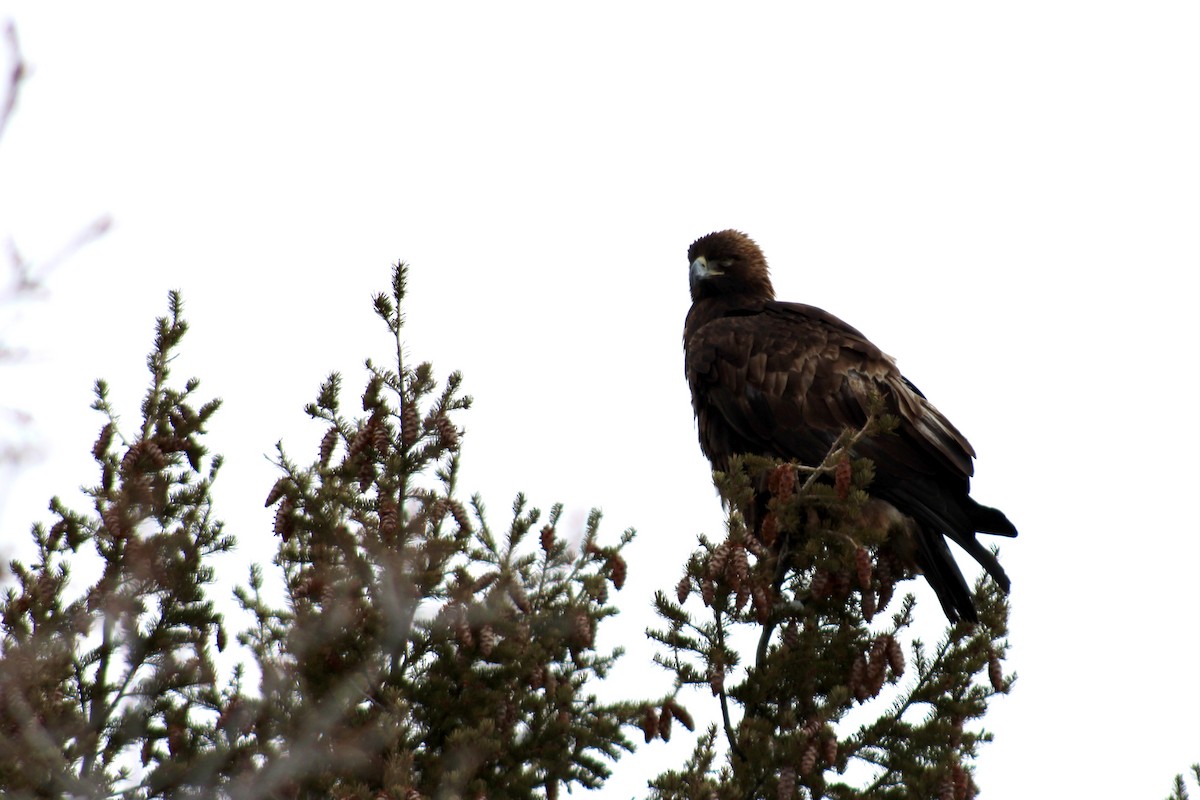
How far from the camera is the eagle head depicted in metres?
8.66

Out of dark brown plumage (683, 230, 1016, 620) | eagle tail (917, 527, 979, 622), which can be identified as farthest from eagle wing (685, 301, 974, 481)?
eagle tail (917, 527, 979, 622)

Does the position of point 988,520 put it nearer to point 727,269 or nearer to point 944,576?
point 944,576

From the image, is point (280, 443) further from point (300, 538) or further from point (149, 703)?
point (149, 703)

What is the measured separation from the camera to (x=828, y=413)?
7.18 m

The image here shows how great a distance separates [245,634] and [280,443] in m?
0.68

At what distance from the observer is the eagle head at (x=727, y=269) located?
28.4ft

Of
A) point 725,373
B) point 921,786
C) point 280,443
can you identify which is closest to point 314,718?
point 280,443

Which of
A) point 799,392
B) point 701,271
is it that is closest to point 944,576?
point 799,392

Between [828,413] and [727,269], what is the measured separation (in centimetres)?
186

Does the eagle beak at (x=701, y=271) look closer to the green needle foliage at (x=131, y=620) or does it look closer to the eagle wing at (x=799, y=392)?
the eagle wing at (x=799, y=392)

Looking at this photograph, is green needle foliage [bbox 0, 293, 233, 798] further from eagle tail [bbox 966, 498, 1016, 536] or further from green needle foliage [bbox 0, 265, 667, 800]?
eagle tail [bbox 966, 498, 1016, 536]

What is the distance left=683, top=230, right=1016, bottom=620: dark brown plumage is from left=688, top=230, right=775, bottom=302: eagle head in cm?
35

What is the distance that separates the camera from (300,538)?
4926 mm

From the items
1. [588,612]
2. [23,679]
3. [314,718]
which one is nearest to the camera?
[314,718]
